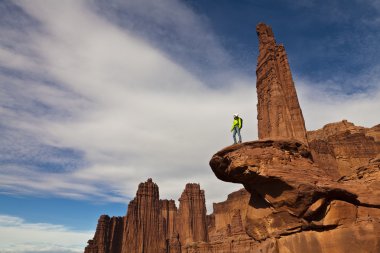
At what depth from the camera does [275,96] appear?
35.7 metres

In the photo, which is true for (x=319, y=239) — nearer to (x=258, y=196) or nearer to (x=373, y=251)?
(x=373, y=251)

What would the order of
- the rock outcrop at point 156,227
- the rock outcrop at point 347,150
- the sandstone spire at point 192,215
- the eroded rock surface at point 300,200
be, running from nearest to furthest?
the eroded rock surface at point 300,200
the rock outcrop at point 347,150
the rock outcrop at point 156,227
the sandstone spire at point 192,215

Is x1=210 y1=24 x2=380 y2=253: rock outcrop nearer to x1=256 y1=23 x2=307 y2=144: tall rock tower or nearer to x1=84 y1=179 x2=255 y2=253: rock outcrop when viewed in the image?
x1=256 y1=23 x2=307 y2=144: tall rock tower

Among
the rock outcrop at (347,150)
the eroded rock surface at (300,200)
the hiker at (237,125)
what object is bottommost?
the eroded rock surface at (300,200)

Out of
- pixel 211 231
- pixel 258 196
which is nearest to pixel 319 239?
pixel 258 196

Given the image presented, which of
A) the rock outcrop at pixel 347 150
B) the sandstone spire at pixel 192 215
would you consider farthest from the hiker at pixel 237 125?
the sandstone spire at pixel 192 215

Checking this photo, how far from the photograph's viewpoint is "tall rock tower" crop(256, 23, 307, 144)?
3366 cm

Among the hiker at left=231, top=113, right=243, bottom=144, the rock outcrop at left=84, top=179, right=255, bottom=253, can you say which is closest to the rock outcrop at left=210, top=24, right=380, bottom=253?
the hiker at left=231, top=113, right=243, bottom=144

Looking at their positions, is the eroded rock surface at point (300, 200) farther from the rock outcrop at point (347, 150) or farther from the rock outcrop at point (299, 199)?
the rock outcrop at point (347, 150)

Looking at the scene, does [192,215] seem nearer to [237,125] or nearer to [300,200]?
[237,125]

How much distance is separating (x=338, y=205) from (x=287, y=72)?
2799cm

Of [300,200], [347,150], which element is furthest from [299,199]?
[347,150]

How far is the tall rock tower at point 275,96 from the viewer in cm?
3366

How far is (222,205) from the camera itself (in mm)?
125812
